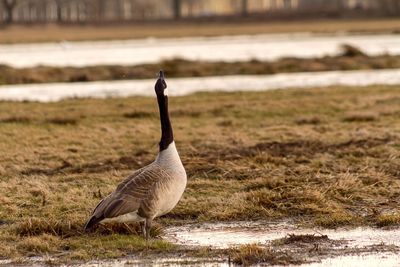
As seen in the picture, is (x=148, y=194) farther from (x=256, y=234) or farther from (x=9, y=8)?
(x=9, y=8)

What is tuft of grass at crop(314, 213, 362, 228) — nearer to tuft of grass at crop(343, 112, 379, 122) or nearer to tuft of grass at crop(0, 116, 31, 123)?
tuft of grass at crop(343, 112, 379, 122)

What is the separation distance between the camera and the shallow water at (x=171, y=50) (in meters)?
43.8

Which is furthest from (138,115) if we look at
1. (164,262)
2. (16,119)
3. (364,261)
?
(364,261)

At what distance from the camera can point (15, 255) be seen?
9.09 m

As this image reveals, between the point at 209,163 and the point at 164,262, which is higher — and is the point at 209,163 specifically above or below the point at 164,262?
below

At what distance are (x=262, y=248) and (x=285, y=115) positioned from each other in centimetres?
1139

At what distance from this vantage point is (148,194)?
9.05 meters

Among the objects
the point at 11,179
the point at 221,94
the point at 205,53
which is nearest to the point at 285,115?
the point at 221,94

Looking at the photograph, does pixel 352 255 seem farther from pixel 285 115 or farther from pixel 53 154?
pixel 285 115

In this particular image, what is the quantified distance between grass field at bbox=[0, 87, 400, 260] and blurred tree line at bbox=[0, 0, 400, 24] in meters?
77.8

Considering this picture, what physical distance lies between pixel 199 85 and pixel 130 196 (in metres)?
20.8

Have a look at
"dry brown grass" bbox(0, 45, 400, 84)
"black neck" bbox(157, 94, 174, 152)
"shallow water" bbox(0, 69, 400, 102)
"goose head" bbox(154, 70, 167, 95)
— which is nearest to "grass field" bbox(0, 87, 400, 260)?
"black neck" bbox(157, 94, 174, 152)

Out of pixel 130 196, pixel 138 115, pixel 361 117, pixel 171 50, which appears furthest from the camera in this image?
pixel 171 50

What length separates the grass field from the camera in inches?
408
